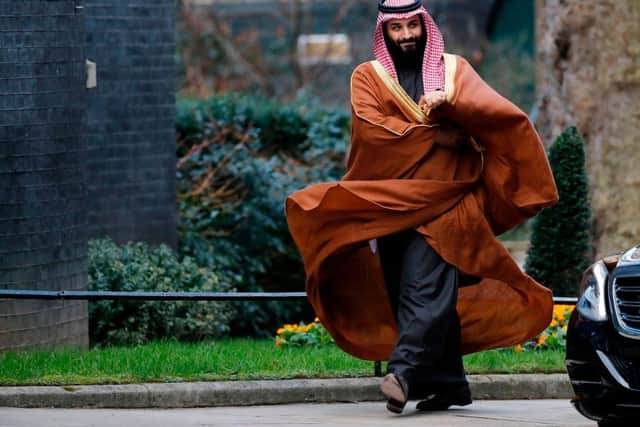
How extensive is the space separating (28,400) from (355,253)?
5.87 ft

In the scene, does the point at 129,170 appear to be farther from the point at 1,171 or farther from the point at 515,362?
the point at 515,362

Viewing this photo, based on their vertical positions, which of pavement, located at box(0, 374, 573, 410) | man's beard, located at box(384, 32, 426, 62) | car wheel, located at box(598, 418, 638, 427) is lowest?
pavement, located at box(0, 374, 573, 410)

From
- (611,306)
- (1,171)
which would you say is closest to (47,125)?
(1,171)

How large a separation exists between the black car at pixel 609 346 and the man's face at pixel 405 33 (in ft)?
4.84

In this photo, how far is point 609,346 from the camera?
7434mm

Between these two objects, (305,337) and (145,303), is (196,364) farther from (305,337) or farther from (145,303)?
(145,303)

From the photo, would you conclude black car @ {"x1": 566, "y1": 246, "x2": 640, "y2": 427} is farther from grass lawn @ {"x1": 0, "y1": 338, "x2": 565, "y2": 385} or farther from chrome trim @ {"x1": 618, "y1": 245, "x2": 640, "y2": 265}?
grass lawn @ {"x1": 0, "y1": 338, "x2": 565, "y2": 385}

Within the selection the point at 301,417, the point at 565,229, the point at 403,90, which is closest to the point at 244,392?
the point at 301,417

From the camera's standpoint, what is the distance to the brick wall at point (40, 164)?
1012cm

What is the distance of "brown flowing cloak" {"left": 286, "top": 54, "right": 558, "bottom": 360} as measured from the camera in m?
8.09

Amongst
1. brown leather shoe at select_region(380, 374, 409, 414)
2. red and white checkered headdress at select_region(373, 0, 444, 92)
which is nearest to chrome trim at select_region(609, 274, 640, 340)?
brown leather shoe at select_region(380, 374, 409, 414)

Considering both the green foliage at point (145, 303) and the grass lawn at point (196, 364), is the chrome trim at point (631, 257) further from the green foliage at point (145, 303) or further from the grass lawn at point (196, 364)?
the green foliage at point (145, 303)

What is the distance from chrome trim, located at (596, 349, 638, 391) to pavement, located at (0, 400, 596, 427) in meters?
0.69

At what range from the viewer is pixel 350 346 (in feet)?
28.1
